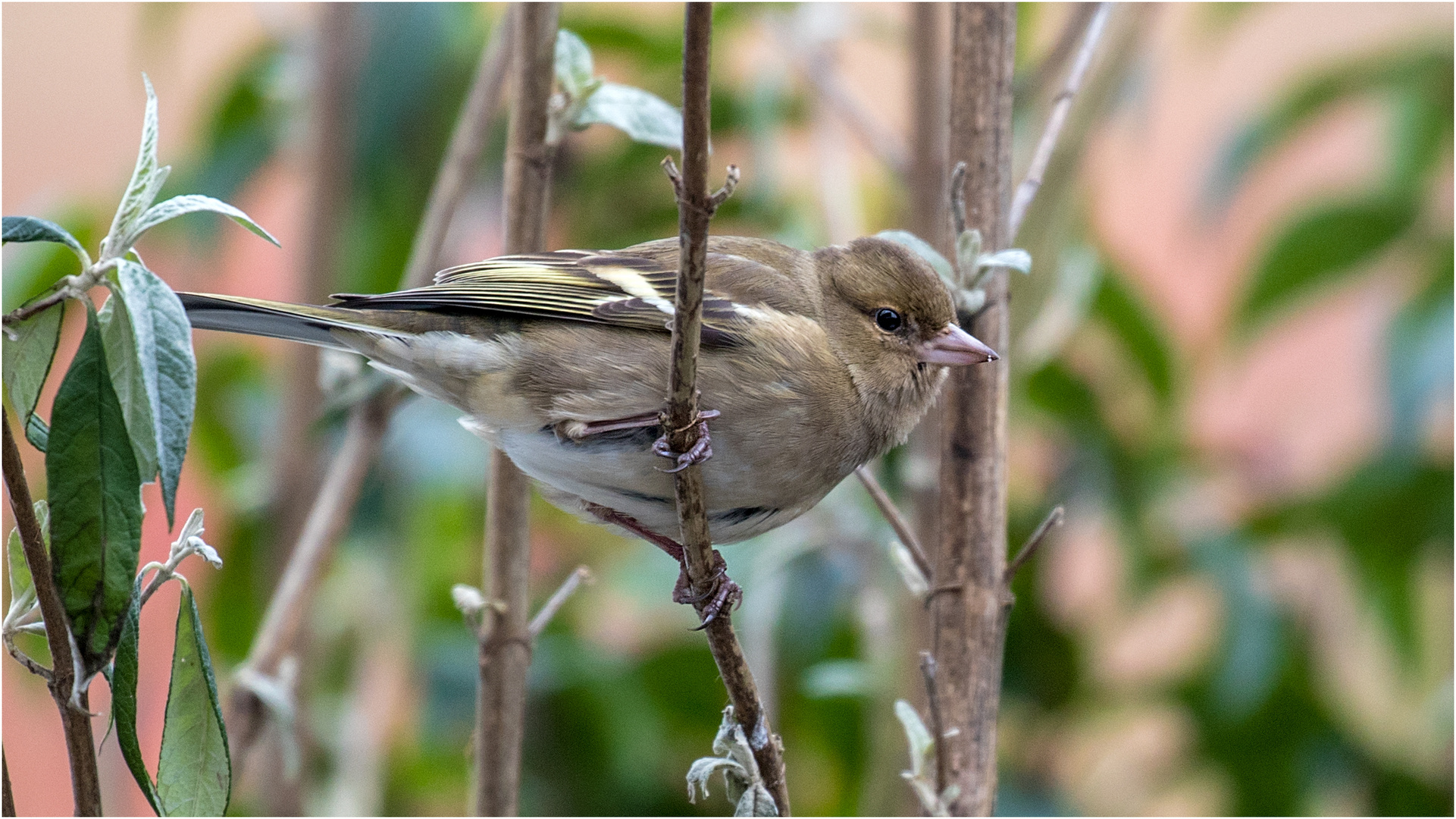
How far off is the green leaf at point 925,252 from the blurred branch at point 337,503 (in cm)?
95

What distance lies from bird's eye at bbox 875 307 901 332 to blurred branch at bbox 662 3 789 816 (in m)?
0.85

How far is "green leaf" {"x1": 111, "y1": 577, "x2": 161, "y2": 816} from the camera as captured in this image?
1367 mm

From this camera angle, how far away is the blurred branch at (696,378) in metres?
1.32

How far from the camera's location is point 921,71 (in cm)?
334

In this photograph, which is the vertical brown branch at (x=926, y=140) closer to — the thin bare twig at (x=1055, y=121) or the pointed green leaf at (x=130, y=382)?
the thin bare twig at (x=1055, y=121)

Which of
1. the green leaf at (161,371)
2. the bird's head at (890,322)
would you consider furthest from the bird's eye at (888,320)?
the green leaf at (161,371)

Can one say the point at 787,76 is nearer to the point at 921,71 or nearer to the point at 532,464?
the point at 921,71

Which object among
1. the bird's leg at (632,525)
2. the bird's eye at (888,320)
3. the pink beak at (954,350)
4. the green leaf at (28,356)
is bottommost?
the green leaf at (28,356)

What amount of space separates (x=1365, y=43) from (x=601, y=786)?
380 centimetres

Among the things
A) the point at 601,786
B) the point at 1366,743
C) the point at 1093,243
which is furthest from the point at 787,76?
the point at 1366,743

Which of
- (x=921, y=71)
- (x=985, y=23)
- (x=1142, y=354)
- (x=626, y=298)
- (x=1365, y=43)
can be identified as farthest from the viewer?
(x=1365, y=43)

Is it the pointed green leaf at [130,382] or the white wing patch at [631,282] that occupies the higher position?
the white wing patch at [631,282]

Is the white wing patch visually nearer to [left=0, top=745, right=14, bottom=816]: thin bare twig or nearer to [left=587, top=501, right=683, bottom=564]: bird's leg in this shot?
[left=587, top=501, right=683, bottom=564]: bird's leg

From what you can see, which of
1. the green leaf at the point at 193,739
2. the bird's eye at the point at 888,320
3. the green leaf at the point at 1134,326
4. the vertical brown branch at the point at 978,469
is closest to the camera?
the green leaf at the point at 193,739
